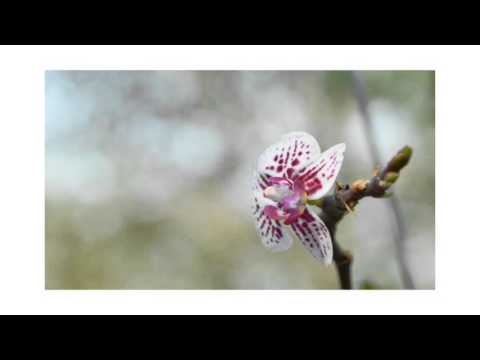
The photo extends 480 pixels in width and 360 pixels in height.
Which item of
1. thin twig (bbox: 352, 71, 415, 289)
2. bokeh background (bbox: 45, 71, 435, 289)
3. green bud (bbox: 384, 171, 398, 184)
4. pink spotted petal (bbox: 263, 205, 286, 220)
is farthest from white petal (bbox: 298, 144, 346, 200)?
bokeh background (bbox: 45, 71, 435, 289)

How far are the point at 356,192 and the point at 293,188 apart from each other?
12.9 inches

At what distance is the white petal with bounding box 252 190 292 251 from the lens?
1.56 m

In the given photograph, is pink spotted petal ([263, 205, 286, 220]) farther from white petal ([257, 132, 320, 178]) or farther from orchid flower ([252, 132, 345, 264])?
white petal ([257, 132, 320, 178])

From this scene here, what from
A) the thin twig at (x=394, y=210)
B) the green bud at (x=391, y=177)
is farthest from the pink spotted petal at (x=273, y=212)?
the thin twig at (x=394, y=210)

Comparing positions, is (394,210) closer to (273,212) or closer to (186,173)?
(273,212)

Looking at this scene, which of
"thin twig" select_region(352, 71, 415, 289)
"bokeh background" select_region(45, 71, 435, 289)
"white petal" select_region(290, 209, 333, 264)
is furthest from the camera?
"bokeh background" select_region(45, 71, 435, 289)

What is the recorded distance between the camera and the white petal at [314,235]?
139cm

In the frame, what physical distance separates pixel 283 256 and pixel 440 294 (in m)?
1.26

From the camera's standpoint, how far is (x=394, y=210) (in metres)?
2.45

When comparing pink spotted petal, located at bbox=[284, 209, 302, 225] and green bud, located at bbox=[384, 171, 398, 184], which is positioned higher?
green bud, located at bbox=[384, 171, 398, 184]

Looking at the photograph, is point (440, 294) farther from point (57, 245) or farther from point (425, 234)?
point (57, 245)

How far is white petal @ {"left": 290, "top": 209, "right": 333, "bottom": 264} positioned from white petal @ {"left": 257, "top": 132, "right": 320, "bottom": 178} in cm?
14
